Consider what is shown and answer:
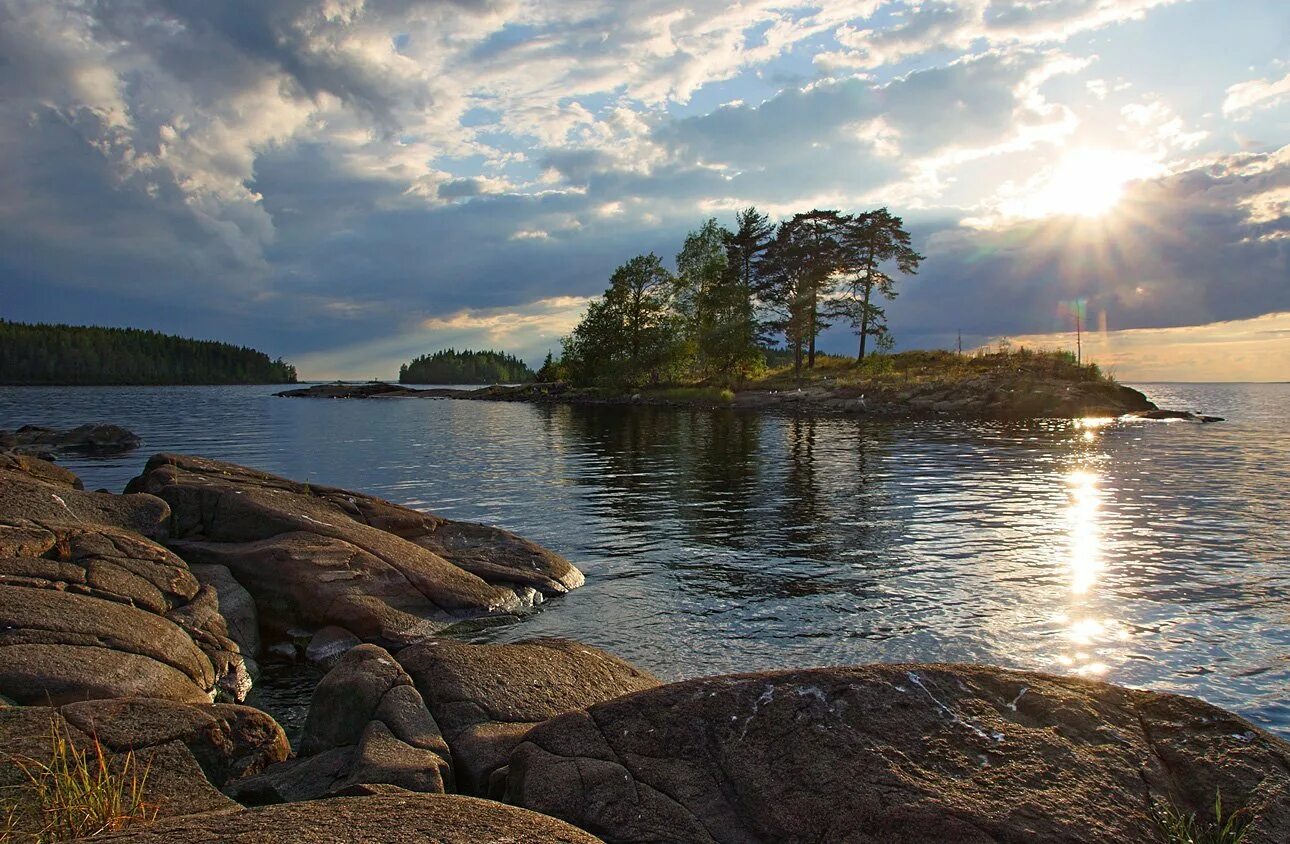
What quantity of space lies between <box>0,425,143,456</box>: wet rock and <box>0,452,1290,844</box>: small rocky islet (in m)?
42.1

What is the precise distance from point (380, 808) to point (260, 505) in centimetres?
1262

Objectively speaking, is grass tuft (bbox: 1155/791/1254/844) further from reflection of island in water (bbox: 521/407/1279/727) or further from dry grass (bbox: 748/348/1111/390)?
dry grass (bbox: 748/348/1111/390)

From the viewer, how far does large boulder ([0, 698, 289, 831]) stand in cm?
589

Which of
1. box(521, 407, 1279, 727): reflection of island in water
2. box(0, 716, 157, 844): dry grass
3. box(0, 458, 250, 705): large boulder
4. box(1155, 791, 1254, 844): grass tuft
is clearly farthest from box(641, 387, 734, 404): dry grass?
box(0, 716, 157, 844): dry grass

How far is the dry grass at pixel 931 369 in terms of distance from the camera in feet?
236

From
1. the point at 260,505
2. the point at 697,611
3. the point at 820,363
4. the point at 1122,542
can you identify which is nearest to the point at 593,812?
the point at 697,611

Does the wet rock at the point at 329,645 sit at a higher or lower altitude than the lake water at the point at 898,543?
lower

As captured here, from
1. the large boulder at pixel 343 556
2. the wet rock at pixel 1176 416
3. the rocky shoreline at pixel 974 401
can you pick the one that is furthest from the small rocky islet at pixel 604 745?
the wet rock at pixel 1176 416

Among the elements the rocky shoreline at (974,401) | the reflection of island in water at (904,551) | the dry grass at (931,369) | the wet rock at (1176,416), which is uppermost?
the dry grass at (931,369)

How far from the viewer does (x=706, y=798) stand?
5.82 metres

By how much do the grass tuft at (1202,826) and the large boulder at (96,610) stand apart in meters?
10.3

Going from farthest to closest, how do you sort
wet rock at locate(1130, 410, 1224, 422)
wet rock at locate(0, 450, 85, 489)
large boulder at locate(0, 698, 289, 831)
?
wet rock at locate(1130, 410, 1224, 422)
wet rock at locate(0, 450, 85, 489)
large boulder at locate(0, 698, 289, 831)

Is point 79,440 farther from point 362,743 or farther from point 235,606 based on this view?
point 362,743

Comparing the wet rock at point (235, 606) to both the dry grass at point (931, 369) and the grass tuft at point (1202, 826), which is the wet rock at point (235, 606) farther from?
the dry grass at point (931, 369)
